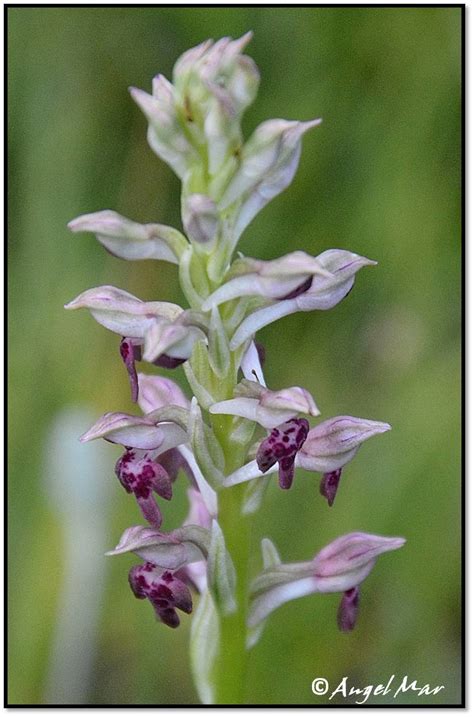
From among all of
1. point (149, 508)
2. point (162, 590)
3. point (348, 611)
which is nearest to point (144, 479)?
point (149, 508)

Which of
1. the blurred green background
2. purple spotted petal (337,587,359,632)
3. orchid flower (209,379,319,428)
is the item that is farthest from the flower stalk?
the blurred green background

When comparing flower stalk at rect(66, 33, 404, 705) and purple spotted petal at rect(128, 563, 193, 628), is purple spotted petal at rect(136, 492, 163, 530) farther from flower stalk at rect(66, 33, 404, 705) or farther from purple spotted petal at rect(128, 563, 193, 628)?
purple spotted petal at rect(128, 563, 193, 628)

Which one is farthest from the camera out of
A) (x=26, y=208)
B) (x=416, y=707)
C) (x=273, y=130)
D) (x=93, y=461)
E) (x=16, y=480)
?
(x=26, y=208)

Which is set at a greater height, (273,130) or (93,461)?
(273,130)

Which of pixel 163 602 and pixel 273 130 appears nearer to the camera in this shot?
pixel 273 130

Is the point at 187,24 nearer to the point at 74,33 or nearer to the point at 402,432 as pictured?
the point at 74,33

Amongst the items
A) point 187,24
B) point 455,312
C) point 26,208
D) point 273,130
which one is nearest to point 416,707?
point 455,312
